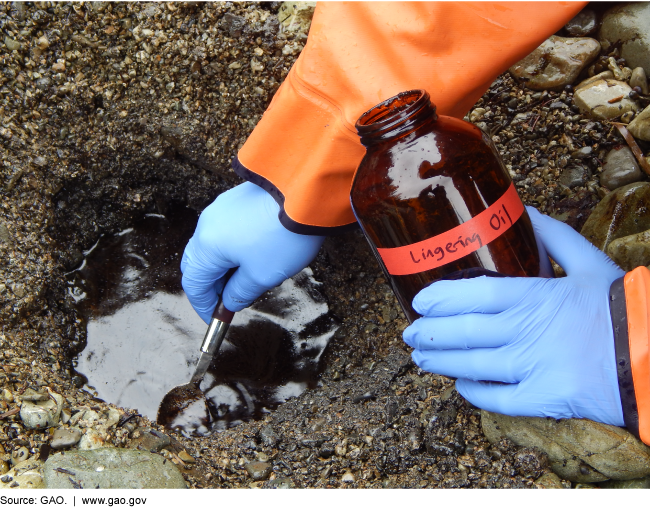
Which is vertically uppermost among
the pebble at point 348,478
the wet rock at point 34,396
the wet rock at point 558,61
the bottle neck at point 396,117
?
the bottle neck at point 396,117

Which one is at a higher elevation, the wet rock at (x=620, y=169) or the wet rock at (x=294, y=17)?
the wet rock at (x=294, y=17)

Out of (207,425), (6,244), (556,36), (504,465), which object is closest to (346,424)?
(504,465)

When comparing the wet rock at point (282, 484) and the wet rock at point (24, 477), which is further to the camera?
the wet rock at point (282, 484)

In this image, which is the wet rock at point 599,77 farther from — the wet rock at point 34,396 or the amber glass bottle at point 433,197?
the wet rock at point 34,396

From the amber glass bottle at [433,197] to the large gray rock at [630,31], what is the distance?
0.97 meters

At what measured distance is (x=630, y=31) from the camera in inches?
69.7

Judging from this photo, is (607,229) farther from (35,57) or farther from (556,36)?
(35,57)

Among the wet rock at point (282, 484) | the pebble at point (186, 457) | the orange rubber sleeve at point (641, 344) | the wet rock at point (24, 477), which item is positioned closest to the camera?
the orange rubber sleeve at point (641, 344)

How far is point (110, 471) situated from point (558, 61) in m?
2.01

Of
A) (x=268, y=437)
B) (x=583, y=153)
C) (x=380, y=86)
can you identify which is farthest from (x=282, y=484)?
(x=583, y=153)

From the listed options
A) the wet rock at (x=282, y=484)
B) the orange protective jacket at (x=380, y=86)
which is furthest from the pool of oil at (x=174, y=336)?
the orange protective jacket at (x=380, y=86)

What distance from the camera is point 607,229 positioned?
67.6 inches

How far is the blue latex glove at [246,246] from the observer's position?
1738mm

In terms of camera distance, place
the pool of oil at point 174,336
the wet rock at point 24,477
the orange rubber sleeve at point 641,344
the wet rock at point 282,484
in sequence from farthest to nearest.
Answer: the pool of oil at point 174,336, the wet rock at point 282,484, the wet rock at point 24,477, the orange rubber sleeve at point 641,344
